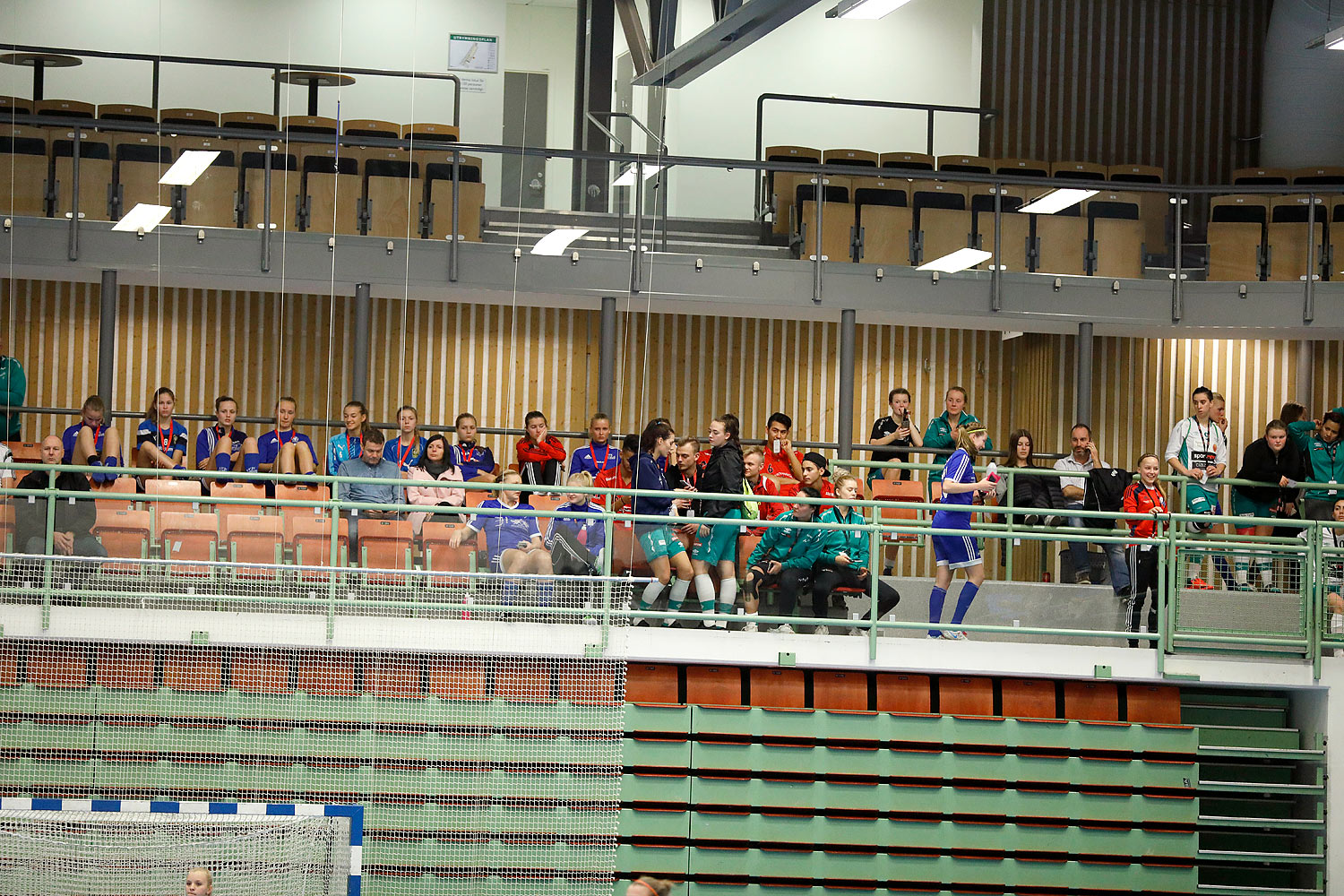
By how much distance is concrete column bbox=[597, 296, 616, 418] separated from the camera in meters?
12.7

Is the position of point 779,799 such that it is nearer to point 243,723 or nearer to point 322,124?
point 243,723

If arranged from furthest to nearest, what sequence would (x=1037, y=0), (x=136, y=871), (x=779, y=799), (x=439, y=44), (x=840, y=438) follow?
(x=1037, y=0) → (x=439, y=44) → (x=840, y=438) → (x=779, y=799) → (x=136, y=871)

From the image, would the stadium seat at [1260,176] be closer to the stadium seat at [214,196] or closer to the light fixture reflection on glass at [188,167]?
the stadium seat at [214,196]

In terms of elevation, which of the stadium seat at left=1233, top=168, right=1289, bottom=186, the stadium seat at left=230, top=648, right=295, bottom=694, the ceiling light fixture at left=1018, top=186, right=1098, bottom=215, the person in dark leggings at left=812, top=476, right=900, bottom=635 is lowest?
the stadium seat at left=230, top=648, right=295, bottom=694

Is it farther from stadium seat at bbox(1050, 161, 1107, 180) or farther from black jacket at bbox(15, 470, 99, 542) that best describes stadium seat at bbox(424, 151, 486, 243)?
stadium seat at bbox(1050, 161, 1107, 180)

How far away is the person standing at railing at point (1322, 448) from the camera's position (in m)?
11.3

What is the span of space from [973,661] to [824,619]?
41.6 inches

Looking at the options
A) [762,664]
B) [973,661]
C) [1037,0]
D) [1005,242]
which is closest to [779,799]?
[762,664]

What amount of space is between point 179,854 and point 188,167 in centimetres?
655

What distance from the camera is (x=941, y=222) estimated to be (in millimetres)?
13188

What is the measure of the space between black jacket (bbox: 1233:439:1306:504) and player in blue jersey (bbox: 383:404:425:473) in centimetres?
633

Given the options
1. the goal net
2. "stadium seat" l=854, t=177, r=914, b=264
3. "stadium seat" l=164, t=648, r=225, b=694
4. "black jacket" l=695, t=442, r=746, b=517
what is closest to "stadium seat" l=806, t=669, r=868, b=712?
"black jacket" l=695, t=442, r=746, b=517

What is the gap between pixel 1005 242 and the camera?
13273 mm

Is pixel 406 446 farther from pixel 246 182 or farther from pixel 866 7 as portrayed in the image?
pixel 866 7
